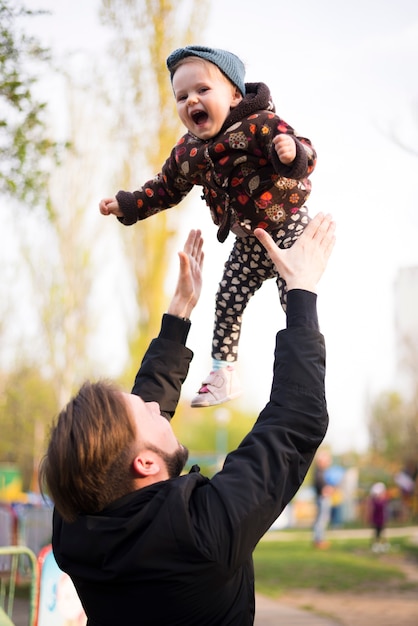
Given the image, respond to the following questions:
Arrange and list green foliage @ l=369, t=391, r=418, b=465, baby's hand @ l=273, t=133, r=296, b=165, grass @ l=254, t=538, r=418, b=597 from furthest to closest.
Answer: green foliage @ l=369, t=391, r=418, b=465 → grass @ l=254, t=538, r=418, b=597 → baby's hand @ l=273, t=133, r=296, b=165

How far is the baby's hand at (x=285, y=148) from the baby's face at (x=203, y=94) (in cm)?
23

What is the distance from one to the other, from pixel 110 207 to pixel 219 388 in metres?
0.66

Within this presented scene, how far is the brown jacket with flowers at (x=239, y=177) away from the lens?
2088mm

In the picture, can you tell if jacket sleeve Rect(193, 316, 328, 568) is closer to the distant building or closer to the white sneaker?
the white sneaker

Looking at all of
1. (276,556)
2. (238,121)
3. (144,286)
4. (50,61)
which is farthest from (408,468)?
(238,121)

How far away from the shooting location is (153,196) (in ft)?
7.82

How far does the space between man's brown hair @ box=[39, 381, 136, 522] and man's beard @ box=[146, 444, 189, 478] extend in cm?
8

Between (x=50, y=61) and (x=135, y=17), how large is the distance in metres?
2.79

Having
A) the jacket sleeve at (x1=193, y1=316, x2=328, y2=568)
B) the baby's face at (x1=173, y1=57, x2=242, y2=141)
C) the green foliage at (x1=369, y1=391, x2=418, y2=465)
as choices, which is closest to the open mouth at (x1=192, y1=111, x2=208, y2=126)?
the baby's face at (x1=173, y1=57, x2=242, y2=141)

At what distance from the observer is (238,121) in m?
2.11

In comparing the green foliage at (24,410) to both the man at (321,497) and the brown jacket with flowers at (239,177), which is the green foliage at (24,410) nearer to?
the man at (321,497)

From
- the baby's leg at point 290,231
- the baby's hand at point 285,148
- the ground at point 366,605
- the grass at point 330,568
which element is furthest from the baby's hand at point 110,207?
the grass at point 330,568

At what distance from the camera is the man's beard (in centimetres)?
180

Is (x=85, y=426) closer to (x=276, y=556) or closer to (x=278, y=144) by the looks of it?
(x=278, y=144)
